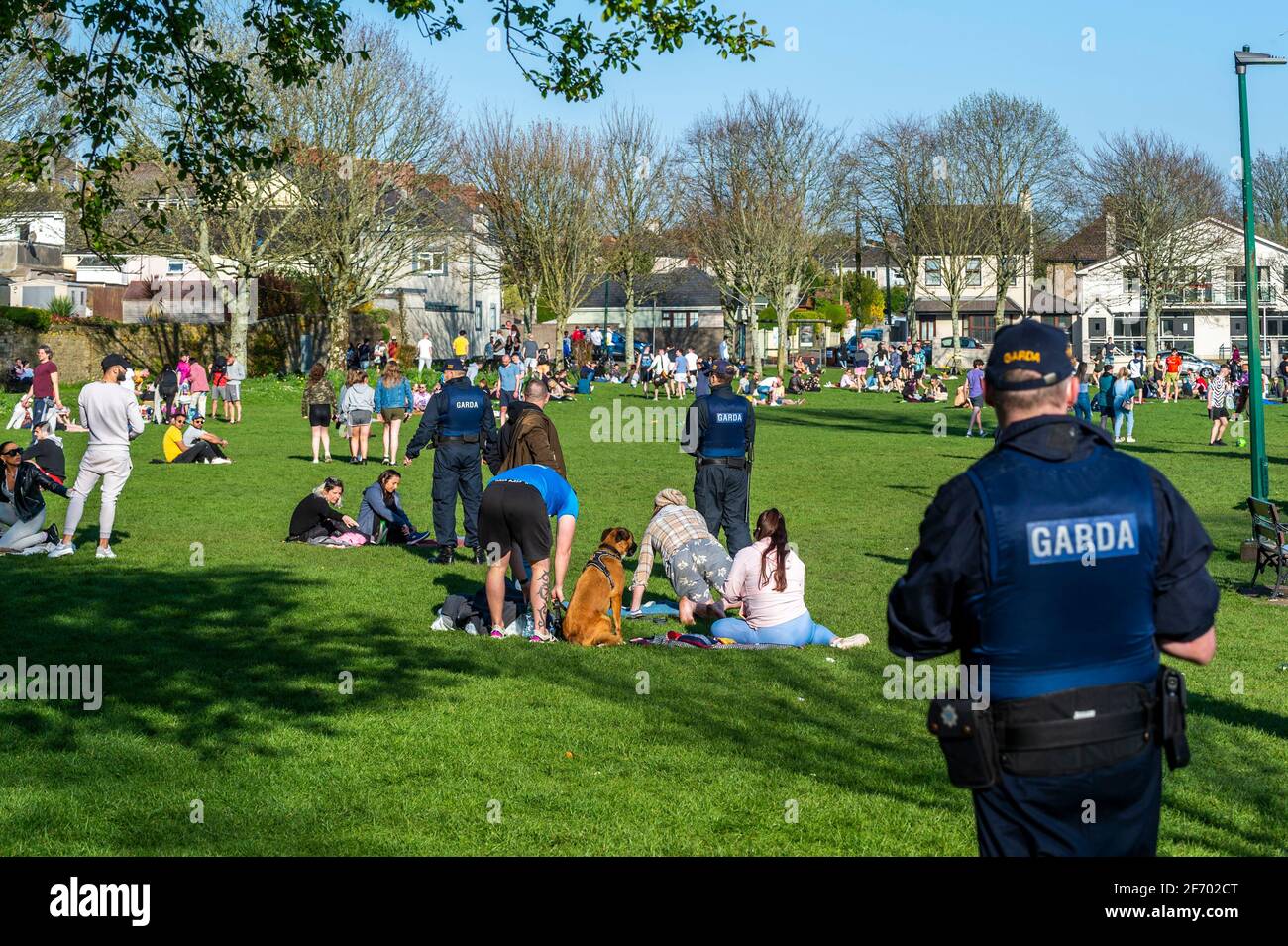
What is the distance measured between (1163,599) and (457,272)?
226 ft

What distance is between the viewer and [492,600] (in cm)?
1149

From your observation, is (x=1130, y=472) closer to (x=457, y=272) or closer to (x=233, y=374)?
(x=233, y=374)

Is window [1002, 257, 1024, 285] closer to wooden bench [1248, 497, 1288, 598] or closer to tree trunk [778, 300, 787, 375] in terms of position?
tree trunk [778, 300, 787, 375]

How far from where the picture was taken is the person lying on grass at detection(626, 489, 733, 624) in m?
12.6

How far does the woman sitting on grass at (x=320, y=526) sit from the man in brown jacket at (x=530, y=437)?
4507 mm

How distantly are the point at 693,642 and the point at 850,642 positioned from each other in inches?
48.3

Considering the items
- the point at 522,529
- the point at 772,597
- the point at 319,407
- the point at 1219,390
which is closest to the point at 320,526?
the point at 522,529

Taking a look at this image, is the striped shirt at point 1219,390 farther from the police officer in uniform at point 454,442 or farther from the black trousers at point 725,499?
the police officer in uniform at point 454,442

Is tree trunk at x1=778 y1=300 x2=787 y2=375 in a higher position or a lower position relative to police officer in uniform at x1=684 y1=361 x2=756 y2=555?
higher

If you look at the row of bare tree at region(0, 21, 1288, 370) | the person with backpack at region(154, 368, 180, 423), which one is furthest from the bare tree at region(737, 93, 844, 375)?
the person with backpack at region(154, 368, 180, 423)

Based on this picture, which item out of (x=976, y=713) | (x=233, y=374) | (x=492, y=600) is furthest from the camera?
(x=233, y=374)

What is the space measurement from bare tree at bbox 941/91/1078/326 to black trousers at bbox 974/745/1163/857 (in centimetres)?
7521

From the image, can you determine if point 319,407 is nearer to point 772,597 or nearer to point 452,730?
point 772,597
